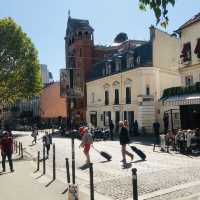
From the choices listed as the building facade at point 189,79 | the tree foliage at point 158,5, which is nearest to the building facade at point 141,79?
the building facade at point 189,79

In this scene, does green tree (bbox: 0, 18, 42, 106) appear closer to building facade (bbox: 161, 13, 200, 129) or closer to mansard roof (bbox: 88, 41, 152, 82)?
mansard roof (bbox: 88, 41, 152, 82)

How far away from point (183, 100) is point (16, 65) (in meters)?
25.5

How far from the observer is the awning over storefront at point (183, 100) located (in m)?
29.9

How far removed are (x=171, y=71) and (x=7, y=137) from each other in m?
29.6

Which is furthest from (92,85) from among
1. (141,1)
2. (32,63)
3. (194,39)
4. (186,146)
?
(141,1)

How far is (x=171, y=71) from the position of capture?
4531cm

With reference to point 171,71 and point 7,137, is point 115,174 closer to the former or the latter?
→ point 7,137

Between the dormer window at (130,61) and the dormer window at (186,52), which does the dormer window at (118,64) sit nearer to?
the dormer window at (130,61)

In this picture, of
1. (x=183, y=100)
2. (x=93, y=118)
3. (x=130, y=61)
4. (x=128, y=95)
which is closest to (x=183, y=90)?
(x=183, y=100)

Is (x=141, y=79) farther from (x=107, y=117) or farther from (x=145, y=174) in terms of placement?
(x=145, y=174)

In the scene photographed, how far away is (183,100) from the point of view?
102ft

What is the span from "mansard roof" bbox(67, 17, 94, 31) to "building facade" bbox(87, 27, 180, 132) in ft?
40.5

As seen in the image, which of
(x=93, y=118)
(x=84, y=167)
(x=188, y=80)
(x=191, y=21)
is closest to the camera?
(x=84, y=167)

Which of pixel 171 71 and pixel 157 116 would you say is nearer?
pixel 157 116
